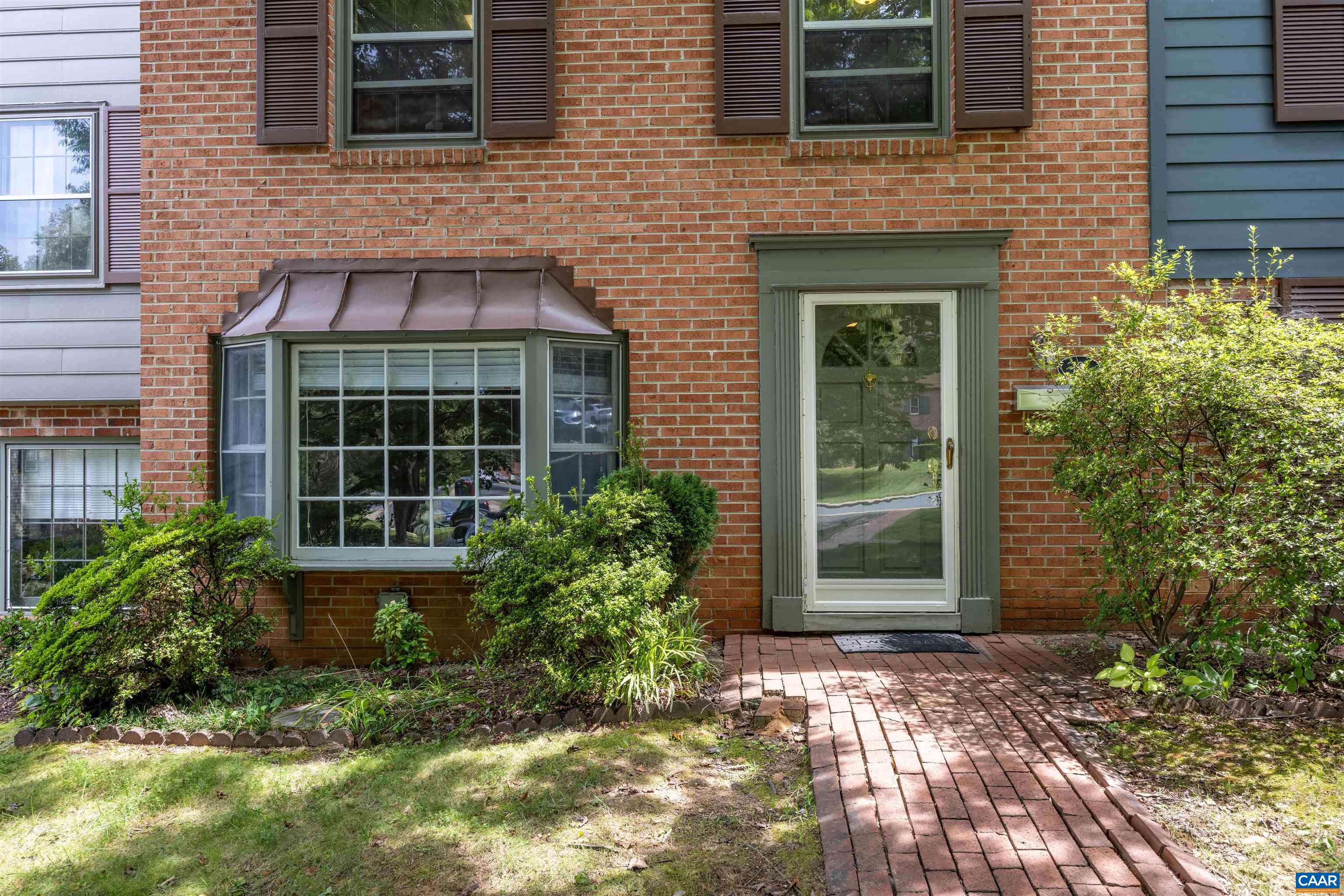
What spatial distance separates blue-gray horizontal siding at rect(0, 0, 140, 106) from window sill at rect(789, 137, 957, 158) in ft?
17.1

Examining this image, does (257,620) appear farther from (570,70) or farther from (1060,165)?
(1060,165)

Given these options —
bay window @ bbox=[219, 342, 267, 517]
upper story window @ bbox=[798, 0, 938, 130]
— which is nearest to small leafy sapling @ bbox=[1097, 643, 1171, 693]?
upper story window @ bbox=[798, 0, 938, 130]

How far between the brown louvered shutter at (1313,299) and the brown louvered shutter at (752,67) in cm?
335

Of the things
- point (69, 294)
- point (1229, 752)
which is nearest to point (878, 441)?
point (1229, 752)

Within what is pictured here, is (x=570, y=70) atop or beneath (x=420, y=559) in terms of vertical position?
atop

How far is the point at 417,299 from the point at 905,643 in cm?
370

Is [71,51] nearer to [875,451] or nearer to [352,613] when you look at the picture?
[352,613]

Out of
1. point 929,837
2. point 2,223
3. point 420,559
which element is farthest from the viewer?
point 2,223

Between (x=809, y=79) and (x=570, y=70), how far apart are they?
5.15 feet

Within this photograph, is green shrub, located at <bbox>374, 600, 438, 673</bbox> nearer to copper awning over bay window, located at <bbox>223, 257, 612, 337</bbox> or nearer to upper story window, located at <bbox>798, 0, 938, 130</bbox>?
copper awning over bay window, located at <bbox>223, 257, 612, 337</bbox>

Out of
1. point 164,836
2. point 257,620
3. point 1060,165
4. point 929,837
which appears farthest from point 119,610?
point 1060,165

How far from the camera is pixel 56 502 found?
652cm

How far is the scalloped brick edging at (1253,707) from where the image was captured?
11.9 feet

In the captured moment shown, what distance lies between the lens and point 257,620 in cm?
474
